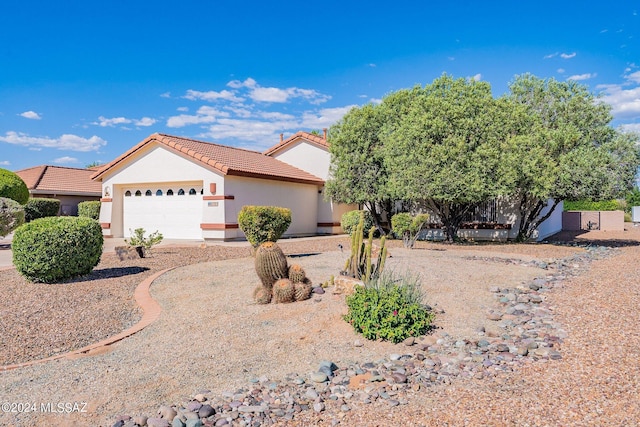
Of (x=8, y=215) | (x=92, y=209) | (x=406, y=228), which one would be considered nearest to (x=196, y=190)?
(x=8, y=215)

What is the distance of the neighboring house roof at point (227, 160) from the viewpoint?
774 inches

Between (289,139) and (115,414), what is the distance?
2303 cm

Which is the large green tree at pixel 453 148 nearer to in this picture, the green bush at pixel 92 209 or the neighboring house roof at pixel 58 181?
the green bush at pixel 92 209

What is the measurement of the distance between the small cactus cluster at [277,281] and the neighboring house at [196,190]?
11.6 meters

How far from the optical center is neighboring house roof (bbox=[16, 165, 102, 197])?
2903 cm

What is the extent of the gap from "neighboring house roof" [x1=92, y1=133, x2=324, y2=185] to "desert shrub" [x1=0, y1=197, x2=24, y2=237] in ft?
15.4

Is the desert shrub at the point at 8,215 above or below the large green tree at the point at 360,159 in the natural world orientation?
below

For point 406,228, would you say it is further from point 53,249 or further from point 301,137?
point 301,137

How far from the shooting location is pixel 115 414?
4234 mm

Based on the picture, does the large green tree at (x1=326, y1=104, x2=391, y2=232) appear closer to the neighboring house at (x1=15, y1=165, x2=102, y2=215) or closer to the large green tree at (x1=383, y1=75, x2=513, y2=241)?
the large green tree at (x1=383, y1=75, x2=513, y2=241)

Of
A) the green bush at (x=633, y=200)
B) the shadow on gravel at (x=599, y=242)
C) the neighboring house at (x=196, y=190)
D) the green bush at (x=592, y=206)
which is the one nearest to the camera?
the neighboring house at (x=196, y=190)

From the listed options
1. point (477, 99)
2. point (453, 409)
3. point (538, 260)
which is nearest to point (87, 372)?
point (453, 409)

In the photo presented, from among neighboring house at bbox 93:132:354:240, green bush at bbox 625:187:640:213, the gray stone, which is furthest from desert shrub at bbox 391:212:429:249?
green bush at bbox 625:187:640:213

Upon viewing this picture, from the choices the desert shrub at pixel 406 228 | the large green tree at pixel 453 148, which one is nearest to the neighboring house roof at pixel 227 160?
the large green tree at pixel 453 148
